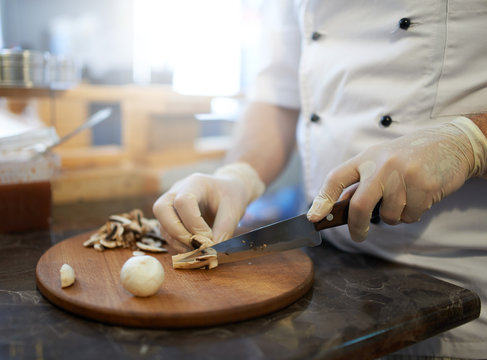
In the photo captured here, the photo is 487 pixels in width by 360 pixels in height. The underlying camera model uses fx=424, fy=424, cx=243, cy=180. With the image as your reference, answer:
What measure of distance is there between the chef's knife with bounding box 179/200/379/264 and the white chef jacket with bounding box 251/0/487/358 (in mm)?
234

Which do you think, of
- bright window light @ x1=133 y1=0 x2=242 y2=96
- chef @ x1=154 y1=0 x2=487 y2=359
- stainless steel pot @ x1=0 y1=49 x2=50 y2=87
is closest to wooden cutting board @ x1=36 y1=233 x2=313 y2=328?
chef @ x1=154 y1=0 x2=487 y2=359

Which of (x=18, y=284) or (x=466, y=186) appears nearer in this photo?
(x=18, y=284)

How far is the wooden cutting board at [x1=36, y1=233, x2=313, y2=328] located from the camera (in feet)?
2.36

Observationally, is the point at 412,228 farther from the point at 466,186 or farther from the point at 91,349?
the point at 91,349

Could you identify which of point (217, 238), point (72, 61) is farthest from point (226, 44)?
point (217, 238)

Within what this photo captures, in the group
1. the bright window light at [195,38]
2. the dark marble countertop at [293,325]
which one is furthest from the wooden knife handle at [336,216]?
the bright window light at [195,38]

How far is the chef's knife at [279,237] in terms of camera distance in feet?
3.10

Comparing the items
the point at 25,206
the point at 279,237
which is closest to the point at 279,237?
the point at 279,237

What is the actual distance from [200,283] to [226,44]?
4.26 m

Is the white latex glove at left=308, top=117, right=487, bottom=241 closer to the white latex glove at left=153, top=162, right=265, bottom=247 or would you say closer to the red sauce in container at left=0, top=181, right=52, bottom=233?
the white latex glove at left=153, top=162, right=265, bottom=247

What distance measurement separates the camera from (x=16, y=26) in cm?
430

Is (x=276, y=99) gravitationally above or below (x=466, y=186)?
above

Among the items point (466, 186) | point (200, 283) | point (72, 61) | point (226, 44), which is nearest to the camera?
point (200, 283)

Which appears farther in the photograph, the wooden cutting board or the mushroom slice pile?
the mushroom slice pile
